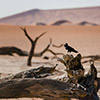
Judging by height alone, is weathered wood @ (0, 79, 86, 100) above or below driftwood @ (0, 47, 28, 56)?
below

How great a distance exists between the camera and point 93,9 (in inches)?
4990

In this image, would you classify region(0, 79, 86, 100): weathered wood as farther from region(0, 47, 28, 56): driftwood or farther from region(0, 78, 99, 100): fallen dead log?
region(0, 47, 28, 56): driftwood

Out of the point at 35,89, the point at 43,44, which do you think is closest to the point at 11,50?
the point at 35,89

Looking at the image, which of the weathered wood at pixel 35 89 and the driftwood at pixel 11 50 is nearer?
the weathered wood at pixel 35 89

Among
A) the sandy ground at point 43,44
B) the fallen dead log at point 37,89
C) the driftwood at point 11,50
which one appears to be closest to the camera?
the fallen dead log at point 37,89

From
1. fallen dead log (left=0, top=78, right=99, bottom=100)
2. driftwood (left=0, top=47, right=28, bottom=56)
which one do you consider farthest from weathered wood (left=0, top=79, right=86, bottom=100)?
driftwood (left=0, top=47, right=28, bottom=56)

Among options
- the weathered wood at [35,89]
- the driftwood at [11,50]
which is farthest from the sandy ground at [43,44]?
the weathered wood at [35,89]

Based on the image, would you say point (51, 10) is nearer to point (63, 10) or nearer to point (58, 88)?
point (63, 10)

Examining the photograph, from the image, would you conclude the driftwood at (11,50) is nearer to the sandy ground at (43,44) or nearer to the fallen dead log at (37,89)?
the sandy ground at (43,44)

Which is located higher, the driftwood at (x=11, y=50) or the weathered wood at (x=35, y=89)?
the driftwood at (x=11, y=50)

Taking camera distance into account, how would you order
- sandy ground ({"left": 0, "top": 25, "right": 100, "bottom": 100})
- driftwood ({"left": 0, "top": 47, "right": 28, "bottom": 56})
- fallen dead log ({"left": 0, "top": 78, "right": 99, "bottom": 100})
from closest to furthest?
fallen dead log ({"left": 0, "top": 78, "right": 99, "bottom": 100})
sandy ground ({"left": 0, "top": 25, "right": 100, "bottom": 100})
driftwood ({"left": 0, "top": 47, "right": 28, "bottom": 56})

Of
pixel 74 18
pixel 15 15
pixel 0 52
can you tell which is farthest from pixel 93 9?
pixel 0 52

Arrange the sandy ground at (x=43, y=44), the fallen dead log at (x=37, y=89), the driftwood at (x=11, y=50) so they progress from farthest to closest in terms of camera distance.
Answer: the driftwood at (x=11, y=50) → the sandy ground at (x=43, y=44) → the fallen dead log at (x=37, y=89)

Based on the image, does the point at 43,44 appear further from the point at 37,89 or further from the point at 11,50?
the point at 37,89
